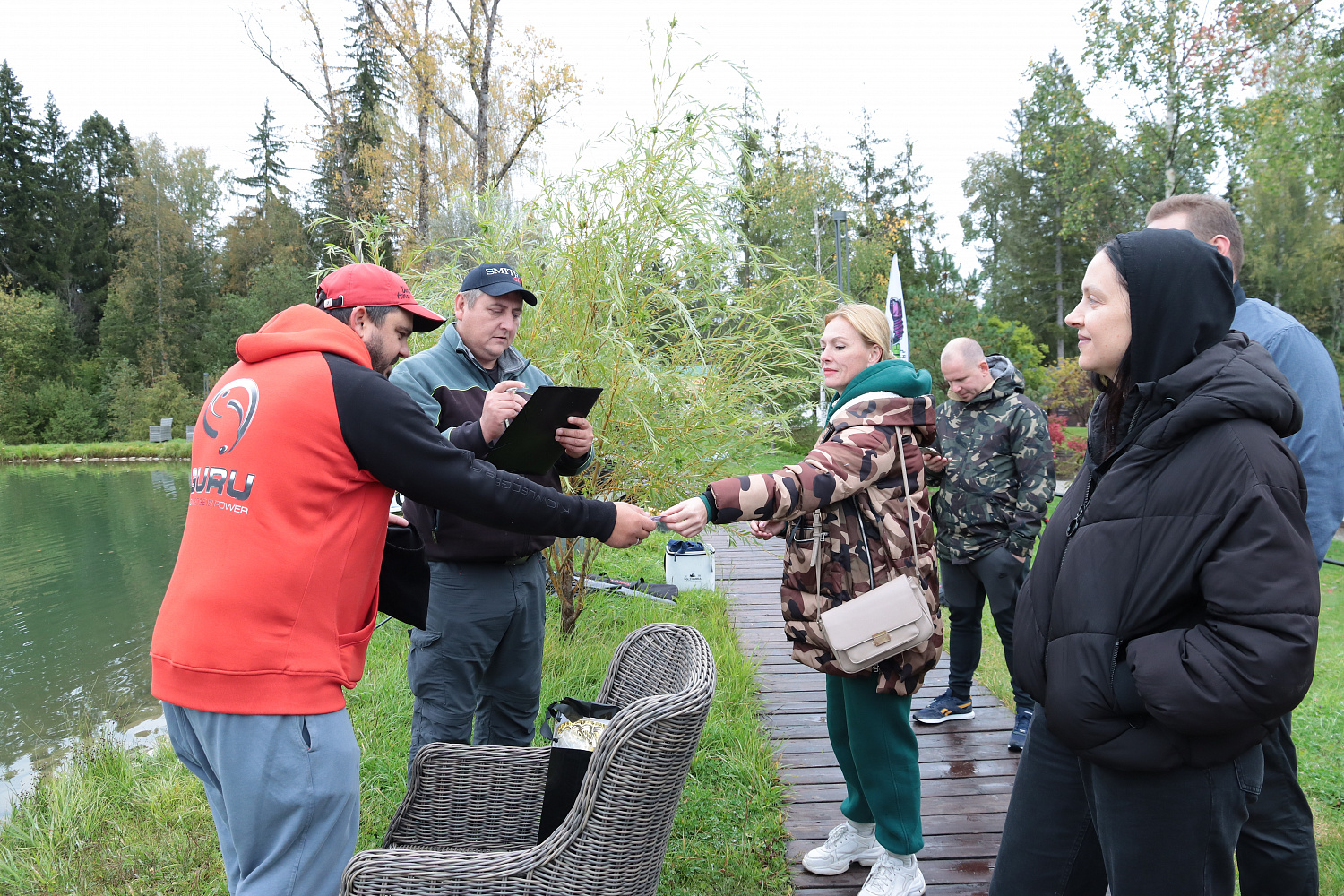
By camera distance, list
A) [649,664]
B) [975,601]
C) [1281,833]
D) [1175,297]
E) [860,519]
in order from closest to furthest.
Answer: [1175,297]
[1281,833]
[649,664]
[860,519]
[975,601]

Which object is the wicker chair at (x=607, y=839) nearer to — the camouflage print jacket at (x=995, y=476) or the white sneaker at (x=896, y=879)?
the white sneaker at (x=896, y=879)

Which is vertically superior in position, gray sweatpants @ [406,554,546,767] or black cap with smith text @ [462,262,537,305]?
black cap with smith text @ [462,262,537,305]

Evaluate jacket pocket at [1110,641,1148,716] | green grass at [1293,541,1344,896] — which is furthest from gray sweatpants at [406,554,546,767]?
green grass at [1293,541,1344,896]

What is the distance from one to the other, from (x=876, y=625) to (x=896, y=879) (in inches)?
35.4

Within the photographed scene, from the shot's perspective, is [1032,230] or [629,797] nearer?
[629,797]

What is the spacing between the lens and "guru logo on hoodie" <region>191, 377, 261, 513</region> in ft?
5.57

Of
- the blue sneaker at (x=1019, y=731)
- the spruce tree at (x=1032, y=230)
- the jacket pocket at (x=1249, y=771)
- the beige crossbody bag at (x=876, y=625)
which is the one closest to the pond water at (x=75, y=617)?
the beige crossbody bag at (x=876, y=625)

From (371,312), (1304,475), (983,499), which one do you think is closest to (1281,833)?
(1304,475)

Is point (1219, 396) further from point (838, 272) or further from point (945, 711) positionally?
point (838, 272)

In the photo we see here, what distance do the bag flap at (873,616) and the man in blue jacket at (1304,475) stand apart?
3.00 ft

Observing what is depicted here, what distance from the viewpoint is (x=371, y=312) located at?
6.79 ft

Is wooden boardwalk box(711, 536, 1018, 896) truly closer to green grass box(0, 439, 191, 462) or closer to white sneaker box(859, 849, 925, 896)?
white sneaker box(859, 849, 925, 896)

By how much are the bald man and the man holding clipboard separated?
204 centimetres

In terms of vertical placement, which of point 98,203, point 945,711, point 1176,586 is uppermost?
point 98,203
